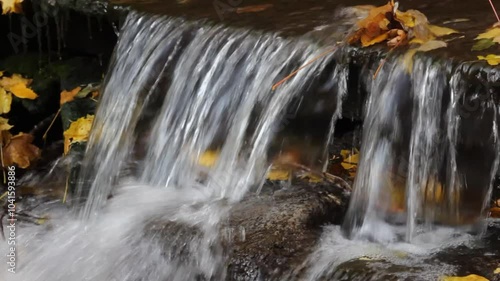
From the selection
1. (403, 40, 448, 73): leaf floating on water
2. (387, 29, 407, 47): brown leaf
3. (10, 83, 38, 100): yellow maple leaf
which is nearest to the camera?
(403, 40, 448, 73): leaf floating on water

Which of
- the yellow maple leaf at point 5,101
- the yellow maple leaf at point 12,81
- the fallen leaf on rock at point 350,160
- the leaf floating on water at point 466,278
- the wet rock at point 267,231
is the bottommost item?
the leaf floating on water at point 466,278

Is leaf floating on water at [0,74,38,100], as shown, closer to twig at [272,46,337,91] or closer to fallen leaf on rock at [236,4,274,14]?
fallen leaf on rock at [236,4,274,14]

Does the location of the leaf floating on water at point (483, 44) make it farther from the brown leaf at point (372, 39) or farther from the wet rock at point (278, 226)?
the wet rock at point (278, 226)

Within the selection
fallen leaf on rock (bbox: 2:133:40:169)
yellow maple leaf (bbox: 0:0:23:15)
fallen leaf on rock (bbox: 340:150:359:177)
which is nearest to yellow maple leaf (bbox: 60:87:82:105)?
fallen leaf on rock (bbox: 2:133:40:169)

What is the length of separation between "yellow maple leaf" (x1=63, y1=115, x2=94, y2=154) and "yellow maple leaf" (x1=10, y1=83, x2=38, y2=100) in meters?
0.49

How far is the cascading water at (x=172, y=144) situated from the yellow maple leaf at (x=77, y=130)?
0.59 feet

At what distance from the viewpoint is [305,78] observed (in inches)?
143

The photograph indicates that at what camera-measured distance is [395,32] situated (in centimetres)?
355

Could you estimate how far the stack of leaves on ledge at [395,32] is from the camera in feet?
11.5

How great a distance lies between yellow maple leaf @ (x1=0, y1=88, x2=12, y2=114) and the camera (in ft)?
16.4

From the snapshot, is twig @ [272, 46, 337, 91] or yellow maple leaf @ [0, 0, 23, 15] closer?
twig @ [272, 46, 337, 91]

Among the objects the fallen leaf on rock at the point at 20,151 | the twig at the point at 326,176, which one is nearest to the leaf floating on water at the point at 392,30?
the twig at the point at 326,176

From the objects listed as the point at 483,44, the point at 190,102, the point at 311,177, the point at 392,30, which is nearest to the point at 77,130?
the point at 190,102

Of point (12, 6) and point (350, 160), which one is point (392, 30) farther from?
point (12, 6)
